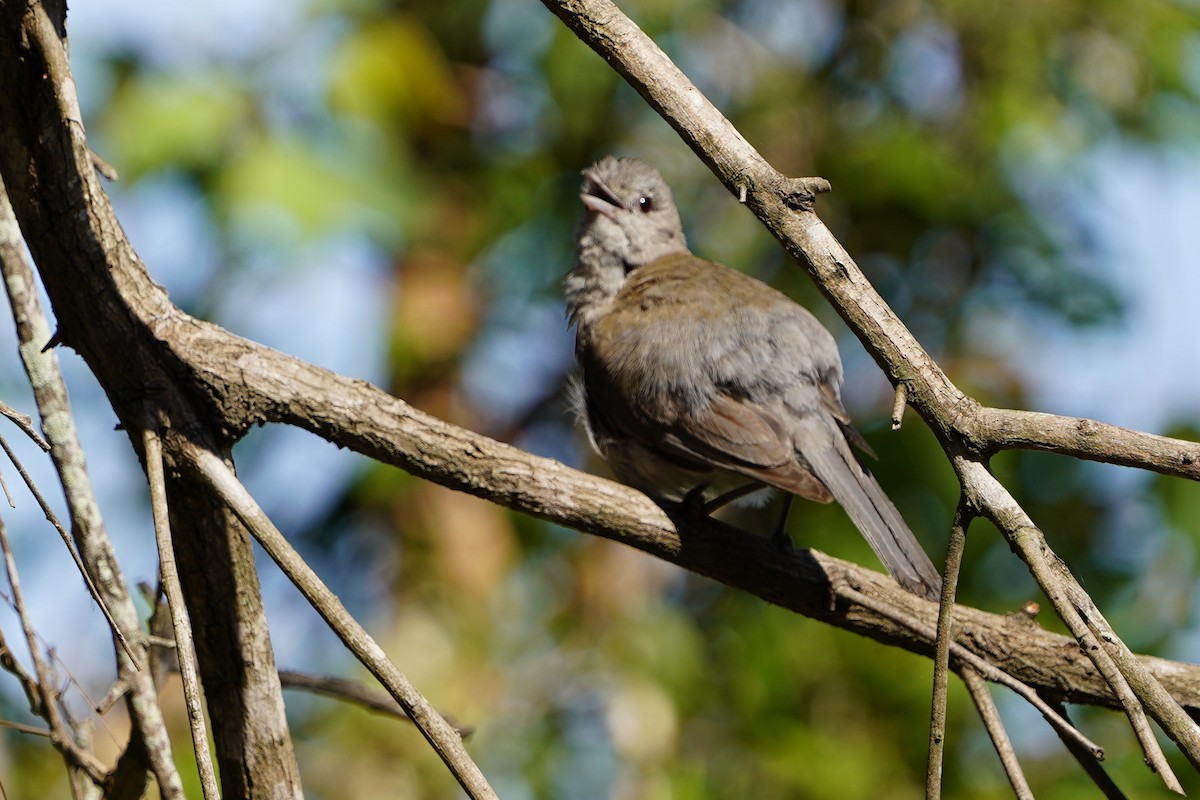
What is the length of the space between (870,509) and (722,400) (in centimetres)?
59

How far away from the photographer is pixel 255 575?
2.45m

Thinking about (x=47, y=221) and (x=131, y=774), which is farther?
(x=131, y=774)

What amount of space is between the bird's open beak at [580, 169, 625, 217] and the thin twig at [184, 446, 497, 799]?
2.89 metres

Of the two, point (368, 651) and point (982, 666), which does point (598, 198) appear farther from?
point (368, 651)

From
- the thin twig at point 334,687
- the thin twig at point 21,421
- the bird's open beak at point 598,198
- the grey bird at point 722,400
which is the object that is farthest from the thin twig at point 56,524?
the bird's open beak at point 598,198

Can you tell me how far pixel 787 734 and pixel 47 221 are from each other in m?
3.34

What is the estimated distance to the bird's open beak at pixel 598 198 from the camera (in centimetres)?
485

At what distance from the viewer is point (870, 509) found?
3.34 m

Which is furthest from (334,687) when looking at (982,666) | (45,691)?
(982,666)

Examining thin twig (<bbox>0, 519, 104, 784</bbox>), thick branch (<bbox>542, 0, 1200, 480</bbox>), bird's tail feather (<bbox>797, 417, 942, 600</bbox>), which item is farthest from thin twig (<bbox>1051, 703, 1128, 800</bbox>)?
thin twig (<bbox>0, 519, 104, 784</bbox>)

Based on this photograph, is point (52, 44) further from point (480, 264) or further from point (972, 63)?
point (972, 63)

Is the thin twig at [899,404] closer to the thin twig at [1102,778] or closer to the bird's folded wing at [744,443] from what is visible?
the thin twig at [1102,778]

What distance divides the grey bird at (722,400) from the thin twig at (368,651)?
4.45ft

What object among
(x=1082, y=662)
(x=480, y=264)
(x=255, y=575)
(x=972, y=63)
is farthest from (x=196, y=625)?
(x=972, y=63)
